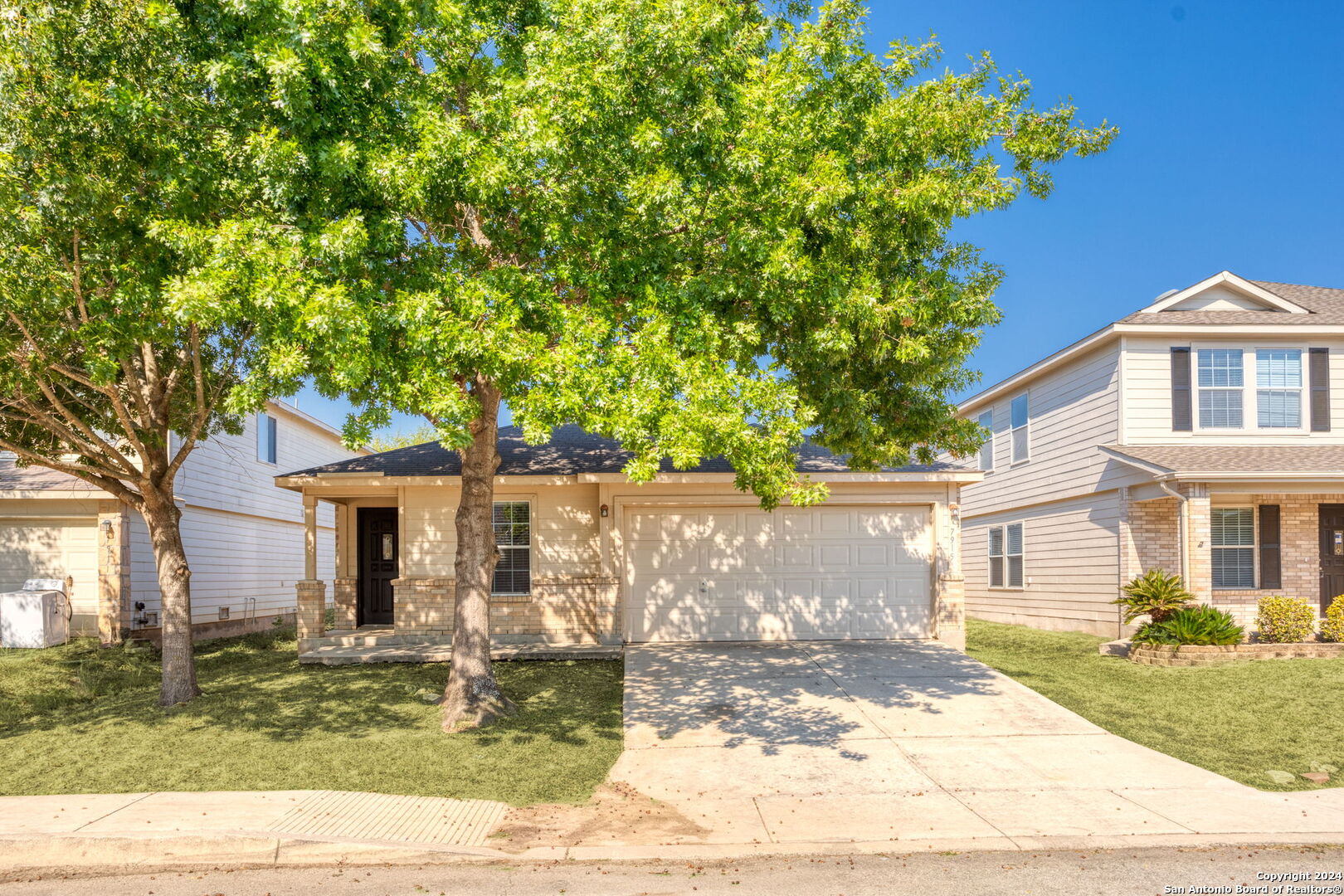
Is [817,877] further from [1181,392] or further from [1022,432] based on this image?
[1022,432]

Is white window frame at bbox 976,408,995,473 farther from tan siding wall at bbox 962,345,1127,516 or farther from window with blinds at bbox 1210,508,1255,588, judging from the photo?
window with blinds at bbox 1210,508,1255,588

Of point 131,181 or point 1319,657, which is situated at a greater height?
point 131,181

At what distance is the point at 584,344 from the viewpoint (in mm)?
7945

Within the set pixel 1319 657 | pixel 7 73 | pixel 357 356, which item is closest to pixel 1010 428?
pixel 1319 657

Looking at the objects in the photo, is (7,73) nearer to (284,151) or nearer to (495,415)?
(284,151)

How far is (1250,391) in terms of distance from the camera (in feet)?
56.7

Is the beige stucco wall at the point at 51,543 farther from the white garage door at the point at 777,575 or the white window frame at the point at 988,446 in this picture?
the white window frame at the point at 988,446

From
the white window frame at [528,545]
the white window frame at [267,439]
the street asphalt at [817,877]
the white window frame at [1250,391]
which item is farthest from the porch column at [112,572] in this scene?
the white window frame at [1250,391]

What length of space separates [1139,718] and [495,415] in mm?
8457

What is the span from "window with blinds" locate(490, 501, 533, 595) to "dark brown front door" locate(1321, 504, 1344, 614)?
14500 millimetres

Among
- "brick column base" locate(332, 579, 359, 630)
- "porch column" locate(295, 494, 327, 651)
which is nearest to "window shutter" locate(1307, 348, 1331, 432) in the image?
"brick column base" locate(332, 579, 359, 630)

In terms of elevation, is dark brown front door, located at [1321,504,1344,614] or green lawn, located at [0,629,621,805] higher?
dark brown front door, located at [1321,504,1344,614]

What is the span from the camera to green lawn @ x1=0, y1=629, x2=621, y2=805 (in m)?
8.48

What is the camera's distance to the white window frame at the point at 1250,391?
56.6 feet
